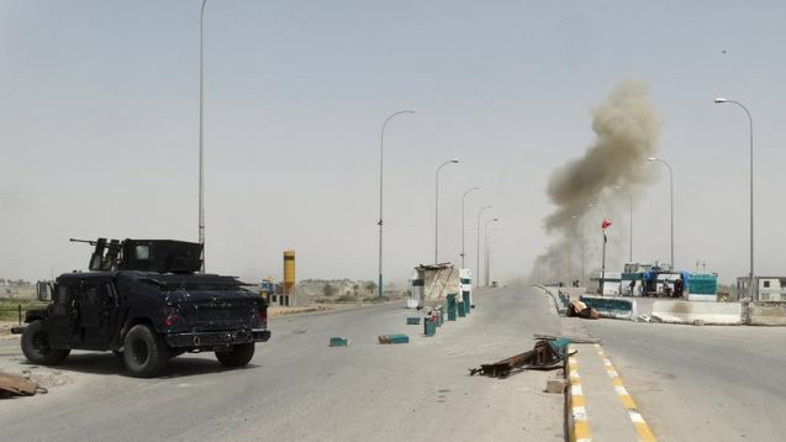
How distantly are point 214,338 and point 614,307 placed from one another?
74.8 feet

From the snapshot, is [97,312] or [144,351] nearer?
[144,351]

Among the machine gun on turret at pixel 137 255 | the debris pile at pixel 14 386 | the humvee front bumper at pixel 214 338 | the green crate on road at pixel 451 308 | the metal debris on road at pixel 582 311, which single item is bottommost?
the metal debris on road at pixel 582 311

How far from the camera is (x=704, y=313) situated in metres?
29.2

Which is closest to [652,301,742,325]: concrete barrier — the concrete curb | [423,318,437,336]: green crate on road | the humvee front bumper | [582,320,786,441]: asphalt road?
[582,320,786,441]: asphalt road

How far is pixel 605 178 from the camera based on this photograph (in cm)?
7825

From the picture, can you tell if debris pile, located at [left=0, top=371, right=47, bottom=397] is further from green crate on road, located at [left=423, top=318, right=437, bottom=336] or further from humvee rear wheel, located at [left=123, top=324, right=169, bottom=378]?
green crate on road, located at [left=423, top=318, right=437, bottom=336]

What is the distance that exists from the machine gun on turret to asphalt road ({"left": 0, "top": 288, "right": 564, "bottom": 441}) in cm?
184

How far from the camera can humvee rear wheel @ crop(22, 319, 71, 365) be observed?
48.1 feet

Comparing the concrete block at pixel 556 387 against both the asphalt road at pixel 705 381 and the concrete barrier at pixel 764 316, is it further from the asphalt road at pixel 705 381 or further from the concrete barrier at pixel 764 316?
the concrete barrier at pixel 764 316

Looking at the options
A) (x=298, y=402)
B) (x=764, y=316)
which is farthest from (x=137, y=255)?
(x=764, y=316)

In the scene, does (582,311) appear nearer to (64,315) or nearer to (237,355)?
(237,355)

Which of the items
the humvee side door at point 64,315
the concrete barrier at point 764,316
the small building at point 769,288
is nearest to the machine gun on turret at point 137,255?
the humvee side door at point 64,315

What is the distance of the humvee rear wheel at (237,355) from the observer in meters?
14.6

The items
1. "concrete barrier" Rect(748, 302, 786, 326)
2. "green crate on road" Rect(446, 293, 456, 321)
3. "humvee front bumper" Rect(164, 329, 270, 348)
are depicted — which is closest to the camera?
"humvee front bumper" Rect(164, 329, 270, 348)
